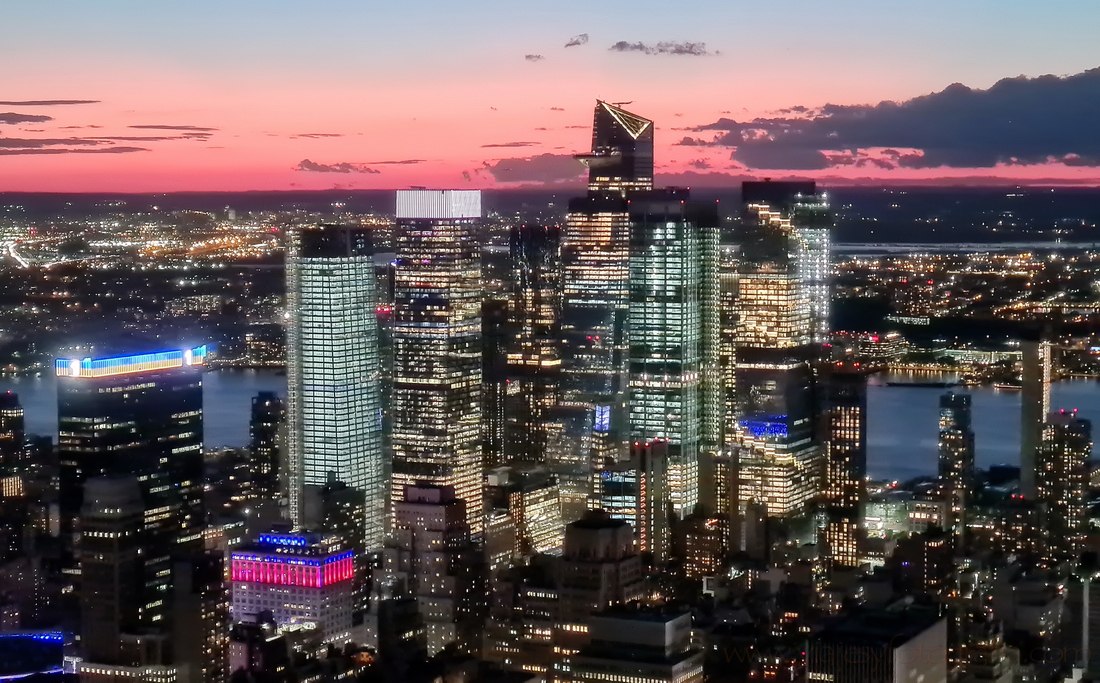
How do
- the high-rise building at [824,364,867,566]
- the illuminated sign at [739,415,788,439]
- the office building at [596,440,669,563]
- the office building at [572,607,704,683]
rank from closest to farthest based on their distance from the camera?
the office building at [572,607,704,683]
the office building at [596,440,669,563]
the high-rise building at [824,364,867,566]
the illuminated sign at [739,415,788,439]

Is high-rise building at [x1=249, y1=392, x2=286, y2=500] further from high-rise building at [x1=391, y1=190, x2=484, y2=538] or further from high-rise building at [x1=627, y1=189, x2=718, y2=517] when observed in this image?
high-rise building at [x1=627, y1=189, x2=718, y2=517]

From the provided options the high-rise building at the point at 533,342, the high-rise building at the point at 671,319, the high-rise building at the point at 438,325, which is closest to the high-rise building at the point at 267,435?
the high-rise building at the point at 438,325

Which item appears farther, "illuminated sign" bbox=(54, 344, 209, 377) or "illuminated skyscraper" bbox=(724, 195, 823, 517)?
"illuminated skyscraper" bbox=(724, 195, 823, 517)

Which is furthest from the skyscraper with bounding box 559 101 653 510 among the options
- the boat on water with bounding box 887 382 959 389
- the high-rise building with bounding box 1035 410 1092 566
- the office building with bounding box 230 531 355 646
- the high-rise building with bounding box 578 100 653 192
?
the office building with bounding box 230 531 355 646

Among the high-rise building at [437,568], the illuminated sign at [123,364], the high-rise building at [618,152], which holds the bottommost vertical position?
the high-rise building at [437,568]

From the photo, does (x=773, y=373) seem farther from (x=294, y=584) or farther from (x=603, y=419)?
(x=294, y=584)

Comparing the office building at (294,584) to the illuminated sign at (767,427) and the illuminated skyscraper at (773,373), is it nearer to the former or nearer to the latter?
the illuminated skyscraper at (773,373)
